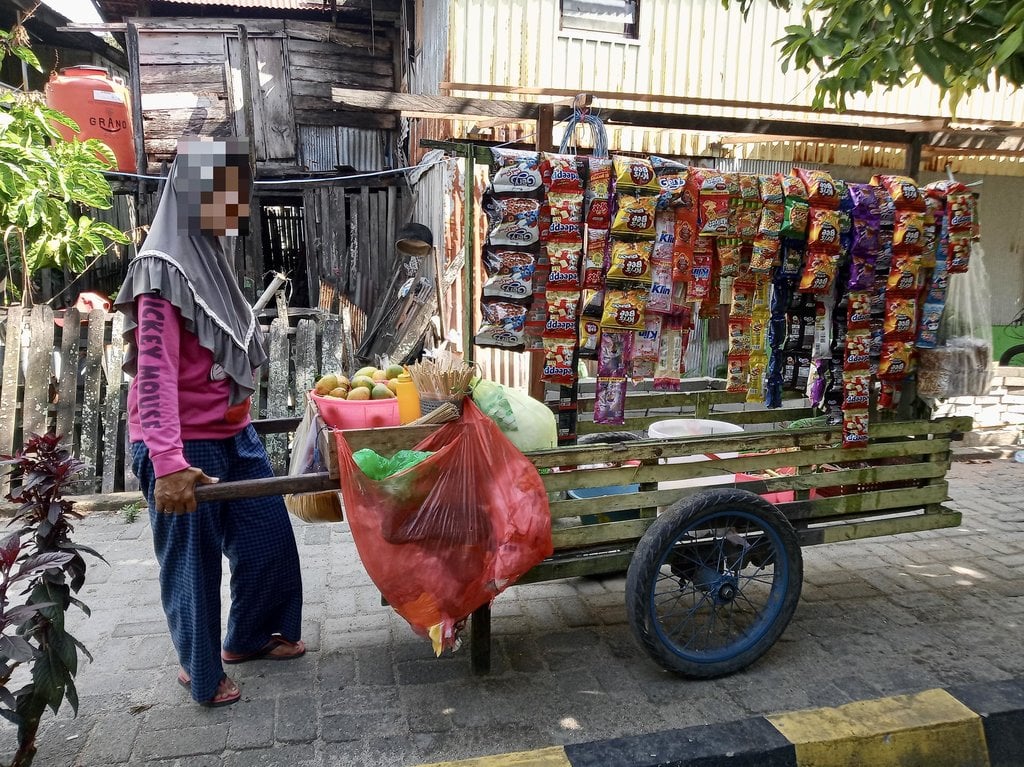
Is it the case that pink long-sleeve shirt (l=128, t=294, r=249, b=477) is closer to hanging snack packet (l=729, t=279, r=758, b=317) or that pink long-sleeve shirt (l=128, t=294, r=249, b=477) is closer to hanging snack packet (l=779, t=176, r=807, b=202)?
hanging snack packet (l=729, t=279, r=758, b=317)

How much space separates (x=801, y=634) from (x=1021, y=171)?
850 cm

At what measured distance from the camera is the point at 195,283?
98.4 inches

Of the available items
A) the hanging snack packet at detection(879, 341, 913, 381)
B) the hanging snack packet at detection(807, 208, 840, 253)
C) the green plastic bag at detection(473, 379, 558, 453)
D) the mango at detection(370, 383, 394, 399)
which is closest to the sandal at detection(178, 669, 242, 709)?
the mango at detection(370, 383, 394, 399)

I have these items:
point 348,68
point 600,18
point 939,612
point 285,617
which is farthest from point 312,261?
point 939,612

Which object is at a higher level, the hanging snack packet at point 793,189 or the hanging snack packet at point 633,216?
the hanging snack packet at point 793,189

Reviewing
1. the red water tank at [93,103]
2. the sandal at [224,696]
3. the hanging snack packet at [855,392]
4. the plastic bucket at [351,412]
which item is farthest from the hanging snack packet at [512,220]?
the red water tank at [93,103]

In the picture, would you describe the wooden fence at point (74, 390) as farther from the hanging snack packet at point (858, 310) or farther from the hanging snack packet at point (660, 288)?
the hanging snack packet at point (858, 310)

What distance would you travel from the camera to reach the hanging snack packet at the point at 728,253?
3.21 meters

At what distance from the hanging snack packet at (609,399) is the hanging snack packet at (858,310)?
1067 millimetres

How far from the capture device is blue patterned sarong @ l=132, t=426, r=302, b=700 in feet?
8.72

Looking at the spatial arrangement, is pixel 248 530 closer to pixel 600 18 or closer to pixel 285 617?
pixel 285 617

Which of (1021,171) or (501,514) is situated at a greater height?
(1021,171)

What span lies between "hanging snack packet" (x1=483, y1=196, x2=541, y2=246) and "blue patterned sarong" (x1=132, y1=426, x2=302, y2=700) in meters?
1.30

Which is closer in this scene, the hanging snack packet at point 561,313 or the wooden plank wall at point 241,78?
the hanging snack packet at point 561,313
